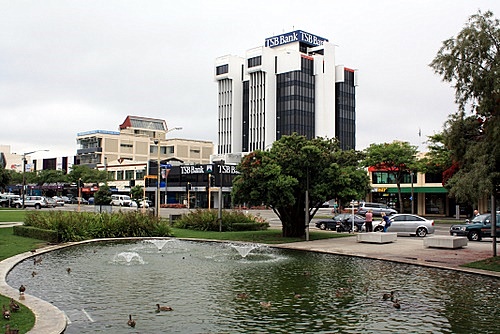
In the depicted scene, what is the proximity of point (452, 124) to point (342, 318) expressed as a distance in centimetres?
1221

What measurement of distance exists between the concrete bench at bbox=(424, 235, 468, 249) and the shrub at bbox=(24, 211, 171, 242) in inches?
607

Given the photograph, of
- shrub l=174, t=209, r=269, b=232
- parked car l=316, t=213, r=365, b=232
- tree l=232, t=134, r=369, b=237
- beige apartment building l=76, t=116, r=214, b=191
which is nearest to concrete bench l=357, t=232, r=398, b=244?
tree l=232, t=134, r=369, b=237

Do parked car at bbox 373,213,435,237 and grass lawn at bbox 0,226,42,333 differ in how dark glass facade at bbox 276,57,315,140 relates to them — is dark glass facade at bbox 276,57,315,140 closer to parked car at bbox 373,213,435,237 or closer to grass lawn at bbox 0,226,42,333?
parked car at bbox 373,213,435,237

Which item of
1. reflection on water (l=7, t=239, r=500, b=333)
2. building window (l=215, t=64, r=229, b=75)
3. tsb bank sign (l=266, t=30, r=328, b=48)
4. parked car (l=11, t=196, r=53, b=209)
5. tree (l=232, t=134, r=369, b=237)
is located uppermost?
tsb bank sign (l=266, t=30, r=328, b=48)

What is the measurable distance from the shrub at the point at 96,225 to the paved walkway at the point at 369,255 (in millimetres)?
3206

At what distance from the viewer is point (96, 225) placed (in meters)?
30.8

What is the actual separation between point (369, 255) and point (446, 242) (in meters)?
5.39

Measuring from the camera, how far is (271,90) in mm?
111375

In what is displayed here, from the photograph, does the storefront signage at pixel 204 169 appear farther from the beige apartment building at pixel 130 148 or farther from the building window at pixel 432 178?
the beige apartment building at pixel 130 148

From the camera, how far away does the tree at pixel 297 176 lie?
95.6 feet

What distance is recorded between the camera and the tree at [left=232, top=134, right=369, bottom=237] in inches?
1147

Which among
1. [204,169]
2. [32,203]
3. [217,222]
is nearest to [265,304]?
[217,222]

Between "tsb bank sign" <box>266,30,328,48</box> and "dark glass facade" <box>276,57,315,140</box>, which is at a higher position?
"tsb bank sign" <box>266,30,328,48</box>

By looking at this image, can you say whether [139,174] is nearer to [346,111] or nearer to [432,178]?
[346,111]
